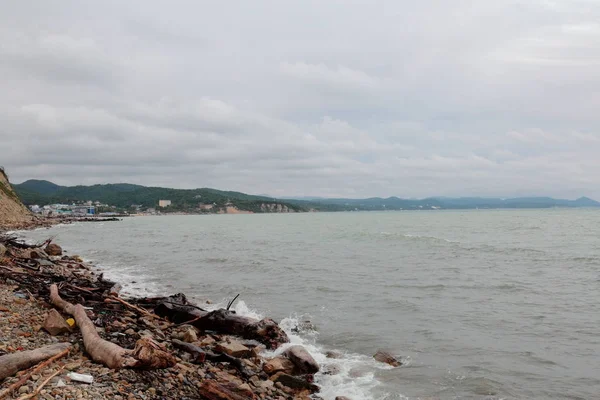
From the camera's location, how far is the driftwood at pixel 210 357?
29.2 feet

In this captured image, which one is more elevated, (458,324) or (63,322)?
(63,322)

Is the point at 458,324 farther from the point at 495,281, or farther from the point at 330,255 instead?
the point at 330,255

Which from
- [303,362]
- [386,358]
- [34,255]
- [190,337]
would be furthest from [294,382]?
[34,255]

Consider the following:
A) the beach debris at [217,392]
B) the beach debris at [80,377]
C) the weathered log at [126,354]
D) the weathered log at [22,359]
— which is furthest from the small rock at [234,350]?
the beach debris at [80,377]

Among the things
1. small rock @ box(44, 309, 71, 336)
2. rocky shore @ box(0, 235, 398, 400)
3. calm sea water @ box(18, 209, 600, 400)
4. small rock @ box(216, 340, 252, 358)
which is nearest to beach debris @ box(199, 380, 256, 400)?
rocky shore @ box(0, 235, 398, 400)

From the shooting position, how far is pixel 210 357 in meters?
9.40

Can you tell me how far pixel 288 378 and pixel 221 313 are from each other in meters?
4.14

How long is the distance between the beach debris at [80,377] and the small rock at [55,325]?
247 centimetres

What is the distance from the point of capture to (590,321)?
13.4 metres

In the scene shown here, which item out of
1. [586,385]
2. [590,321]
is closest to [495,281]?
[590,321]

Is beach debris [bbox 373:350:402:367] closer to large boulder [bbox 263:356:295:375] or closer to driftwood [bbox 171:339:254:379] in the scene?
large boulder [bbox 263:356:295:375]

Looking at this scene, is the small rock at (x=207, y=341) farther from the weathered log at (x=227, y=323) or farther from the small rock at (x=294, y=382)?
the small rock at (x=294, y=382)

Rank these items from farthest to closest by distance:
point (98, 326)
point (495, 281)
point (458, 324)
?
point (495, 281) → point (458, 324) → point (98, 326)

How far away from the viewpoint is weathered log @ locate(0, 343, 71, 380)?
19.5 feet
